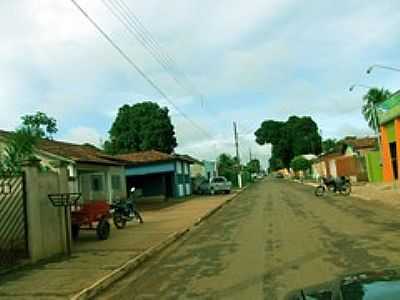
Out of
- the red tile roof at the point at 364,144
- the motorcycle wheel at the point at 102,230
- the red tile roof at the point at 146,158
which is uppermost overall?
the red tile roof at the point at 364,144

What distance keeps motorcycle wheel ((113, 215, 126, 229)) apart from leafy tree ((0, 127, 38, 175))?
26.4 feet

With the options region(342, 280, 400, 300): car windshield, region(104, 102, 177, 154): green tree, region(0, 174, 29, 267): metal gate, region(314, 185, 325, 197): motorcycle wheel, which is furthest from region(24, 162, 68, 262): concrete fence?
region(104, 102, 177, 154): green tree

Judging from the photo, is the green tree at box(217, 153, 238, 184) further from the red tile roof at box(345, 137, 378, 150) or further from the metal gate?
the metal gate

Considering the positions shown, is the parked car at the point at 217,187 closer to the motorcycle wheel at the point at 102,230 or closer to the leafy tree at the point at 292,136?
the motorcycle wheel at the point at 102,230

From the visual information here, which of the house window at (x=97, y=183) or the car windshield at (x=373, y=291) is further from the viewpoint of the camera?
the house window at (x=97, y=183)

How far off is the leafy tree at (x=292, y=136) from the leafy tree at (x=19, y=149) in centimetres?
12707

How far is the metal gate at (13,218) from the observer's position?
14.5 metres

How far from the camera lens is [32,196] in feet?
48.6

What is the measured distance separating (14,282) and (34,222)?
2621 millimetres

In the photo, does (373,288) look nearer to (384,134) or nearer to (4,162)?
(4,162)

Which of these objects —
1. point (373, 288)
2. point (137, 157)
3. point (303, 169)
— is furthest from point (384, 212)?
point (303, 169)

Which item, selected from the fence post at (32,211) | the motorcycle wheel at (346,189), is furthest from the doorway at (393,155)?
the fence post at (32,211)

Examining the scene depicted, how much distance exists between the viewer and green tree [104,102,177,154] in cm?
8062

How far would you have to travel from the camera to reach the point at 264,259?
44.9ft
